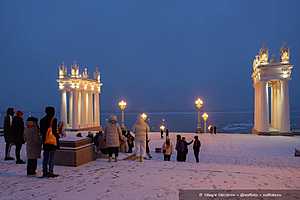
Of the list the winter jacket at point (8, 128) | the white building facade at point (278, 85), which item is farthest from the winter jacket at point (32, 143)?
the white building facade at point (278, 85)

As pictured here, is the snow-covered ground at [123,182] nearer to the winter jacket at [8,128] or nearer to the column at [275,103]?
the winter jacket at [8,128]

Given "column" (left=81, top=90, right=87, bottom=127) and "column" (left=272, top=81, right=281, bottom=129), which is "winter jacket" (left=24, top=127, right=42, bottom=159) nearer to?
"column" (left=272, top=81, right=281, bottom=129)

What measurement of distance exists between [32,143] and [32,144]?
0.11 feet

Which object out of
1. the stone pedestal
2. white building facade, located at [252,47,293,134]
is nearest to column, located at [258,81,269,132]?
white building facade, located at [252,47,293,134]

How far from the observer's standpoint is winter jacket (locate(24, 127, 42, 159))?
9.06m

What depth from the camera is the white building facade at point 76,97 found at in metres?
44.8

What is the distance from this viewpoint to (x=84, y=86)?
152ft

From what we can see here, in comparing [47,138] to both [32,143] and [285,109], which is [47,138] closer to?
[32,143]

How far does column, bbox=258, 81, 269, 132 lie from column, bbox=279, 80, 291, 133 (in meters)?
1.59

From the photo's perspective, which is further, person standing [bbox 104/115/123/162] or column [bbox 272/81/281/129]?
column [bbox 272/81/281/129]

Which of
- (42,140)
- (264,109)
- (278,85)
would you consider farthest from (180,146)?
(278,85)

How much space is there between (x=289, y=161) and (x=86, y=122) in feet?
120

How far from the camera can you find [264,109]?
34188mm

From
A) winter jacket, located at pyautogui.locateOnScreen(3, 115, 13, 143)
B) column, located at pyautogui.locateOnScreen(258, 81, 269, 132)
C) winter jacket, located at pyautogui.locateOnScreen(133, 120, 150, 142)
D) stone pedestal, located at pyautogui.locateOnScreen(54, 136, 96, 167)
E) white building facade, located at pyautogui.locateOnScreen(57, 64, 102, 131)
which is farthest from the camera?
white building facade, located at pyautogui.locateOnScreen(57, 64, 102, 131)
